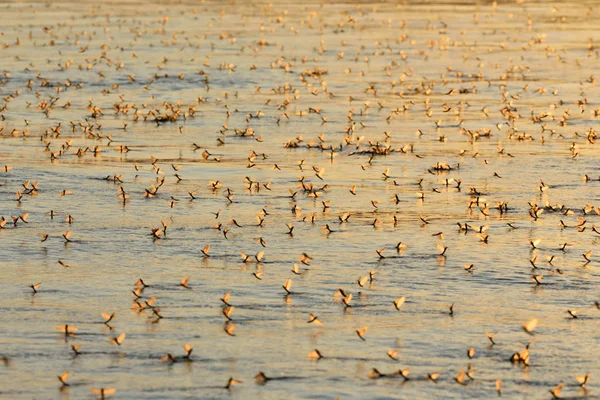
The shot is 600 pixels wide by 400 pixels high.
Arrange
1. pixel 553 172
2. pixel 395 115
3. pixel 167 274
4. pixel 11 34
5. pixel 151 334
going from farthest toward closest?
pixel 11 34
pixel 395 115
pixel 553 172
pixel 167 274
pixel 151 334

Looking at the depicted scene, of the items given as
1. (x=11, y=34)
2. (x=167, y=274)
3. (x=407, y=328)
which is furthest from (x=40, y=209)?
(x=11, y=34)

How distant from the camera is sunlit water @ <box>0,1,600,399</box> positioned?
797cm

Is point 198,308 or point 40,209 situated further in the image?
point 40,209

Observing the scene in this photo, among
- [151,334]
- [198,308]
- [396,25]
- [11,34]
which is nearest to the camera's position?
[151,334]

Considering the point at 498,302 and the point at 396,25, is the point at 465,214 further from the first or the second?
the point at 396,25

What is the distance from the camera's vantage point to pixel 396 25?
117 ft

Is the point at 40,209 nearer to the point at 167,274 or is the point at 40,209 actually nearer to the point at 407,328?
the point at 167,274

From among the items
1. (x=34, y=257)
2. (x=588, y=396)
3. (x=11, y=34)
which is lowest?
(x=588, y=396)

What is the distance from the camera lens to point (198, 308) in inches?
360

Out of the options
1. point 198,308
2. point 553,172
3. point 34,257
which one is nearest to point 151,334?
point 198,308

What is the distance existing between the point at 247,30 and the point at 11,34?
5979 millimetres

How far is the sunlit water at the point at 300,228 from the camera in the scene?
7.97 m

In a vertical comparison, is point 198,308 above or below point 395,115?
below

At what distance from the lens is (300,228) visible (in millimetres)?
11711
